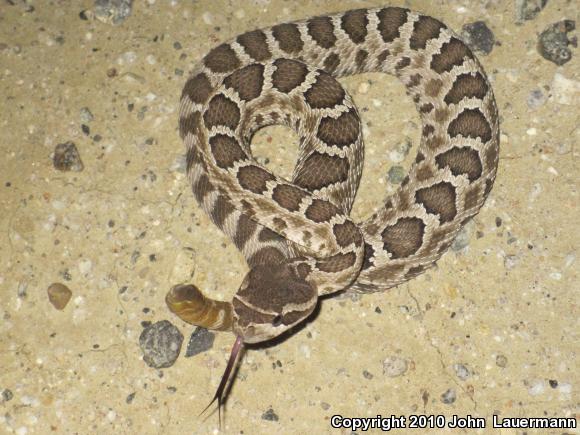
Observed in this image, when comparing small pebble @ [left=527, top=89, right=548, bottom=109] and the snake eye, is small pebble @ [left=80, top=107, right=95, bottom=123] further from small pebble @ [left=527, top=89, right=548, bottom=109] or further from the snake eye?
small pebble @ [left=527, top=89, right=548, bottom=109]

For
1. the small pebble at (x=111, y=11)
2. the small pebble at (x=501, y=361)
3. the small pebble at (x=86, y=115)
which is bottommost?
the small pebble at (x=86, y=115)

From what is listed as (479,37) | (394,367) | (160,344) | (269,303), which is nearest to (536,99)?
(479,37)

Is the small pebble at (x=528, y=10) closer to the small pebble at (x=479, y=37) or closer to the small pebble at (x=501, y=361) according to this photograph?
the small pebble at (x=479, y=37)

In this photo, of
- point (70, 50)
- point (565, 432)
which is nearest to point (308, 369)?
point (565, 432)

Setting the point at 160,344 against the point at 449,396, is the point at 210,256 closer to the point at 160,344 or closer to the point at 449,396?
the point at 160,344

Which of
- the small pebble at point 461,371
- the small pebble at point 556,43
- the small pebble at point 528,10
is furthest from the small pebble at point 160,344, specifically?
the small pebble at point 528,10

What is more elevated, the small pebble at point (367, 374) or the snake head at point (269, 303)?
the snake head at point (269, 303)

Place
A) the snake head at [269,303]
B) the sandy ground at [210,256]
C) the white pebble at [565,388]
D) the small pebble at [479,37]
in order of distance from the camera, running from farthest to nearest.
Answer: the small pebble at [479,37] < the sandy ground at [210,256] < the white pebble at [565,388] < the snake head at [269,303]

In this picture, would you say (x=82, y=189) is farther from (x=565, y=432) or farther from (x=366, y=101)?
(x=565, y=432)
